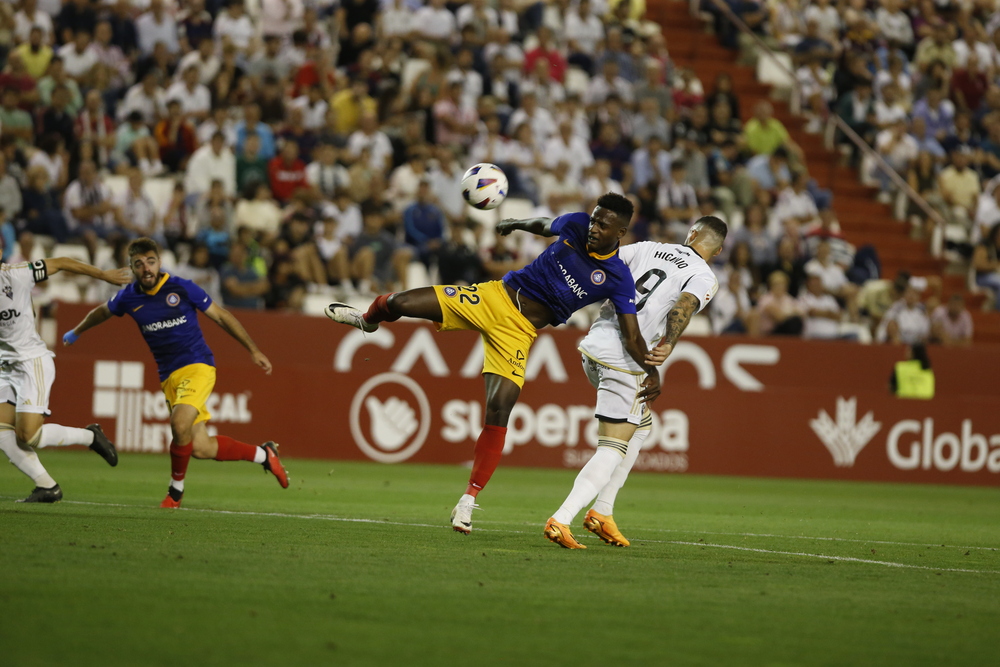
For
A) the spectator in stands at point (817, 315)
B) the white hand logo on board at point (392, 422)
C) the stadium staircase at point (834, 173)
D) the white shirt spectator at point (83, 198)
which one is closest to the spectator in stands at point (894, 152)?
the stadium staircase at point (834, 173)

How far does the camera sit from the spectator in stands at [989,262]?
24.2 m

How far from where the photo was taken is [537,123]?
71.8 feet

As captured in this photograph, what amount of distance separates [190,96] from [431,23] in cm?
467

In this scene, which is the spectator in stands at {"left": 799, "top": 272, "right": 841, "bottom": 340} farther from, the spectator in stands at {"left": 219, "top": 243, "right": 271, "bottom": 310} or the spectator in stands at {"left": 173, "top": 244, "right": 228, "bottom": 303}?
the spectator in stands at {"left": 173, "top": 244, "right": 228, "bottom": 303}

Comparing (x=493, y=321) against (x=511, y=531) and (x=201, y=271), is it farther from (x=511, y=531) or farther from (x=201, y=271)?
(x=201, y=271)

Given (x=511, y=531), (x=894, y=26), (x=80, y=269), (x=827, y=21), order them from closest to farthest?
(x=511, y=531), (x=80, y=269), (x=827, y=21), (x=894, y=26)

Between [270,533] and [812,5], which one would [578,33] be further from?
[270,533]

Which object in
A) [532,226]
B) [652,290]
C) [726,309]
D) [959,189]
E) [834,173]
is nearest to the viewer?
[532,226]

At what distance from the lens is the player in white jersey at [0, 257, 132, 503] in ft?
32.6

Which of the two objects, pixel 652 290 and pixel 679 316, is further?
pixel 652 290

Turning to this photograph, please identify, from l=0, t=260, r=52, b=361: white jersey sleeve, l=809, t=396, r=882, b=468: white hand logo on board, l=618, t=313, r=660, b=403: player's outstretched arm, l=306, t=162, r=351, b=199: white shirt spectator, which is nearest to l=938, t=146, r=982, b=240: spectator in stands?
l=809, t=396, r=882, b=468: white hand logo on board

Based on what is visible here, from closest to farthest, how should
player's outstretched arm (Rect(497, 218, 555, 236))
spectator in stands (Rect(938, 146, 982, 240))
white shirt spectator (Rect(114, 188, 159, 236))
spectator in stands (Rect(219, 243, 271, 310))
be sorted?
player's outstretched arm (Rect(497, 218, 555, 236)), spectator in stands (Rect(219, 243, 271, 310)), white shirt spectator (Rect(114, 188, 159, 236)), spectator in stands (Rect(938, 146, 982, 240))

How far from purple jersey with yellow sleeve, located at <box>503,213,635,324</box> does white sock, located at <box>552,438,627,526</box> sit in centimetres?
94

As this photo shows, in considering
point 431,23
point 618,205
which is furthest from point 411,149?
point 618,205
